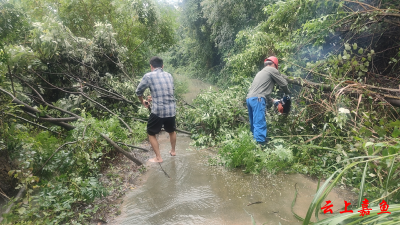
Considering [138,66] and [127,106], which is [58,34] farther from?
[138,66]

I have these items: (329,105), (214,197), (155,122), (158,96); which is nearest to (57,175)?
(155,122)

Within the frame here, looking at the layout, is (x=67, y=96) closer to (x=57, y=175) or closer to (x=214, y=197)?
(x=57, y=175)

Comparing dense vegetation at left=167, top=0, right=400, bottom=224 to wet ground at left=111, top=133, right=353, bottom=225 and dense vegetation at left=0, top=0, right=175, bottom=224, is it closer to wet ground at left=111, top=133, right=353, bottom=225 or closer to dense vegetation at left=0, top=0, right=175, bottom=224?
wet ground at left=111, top=133, right=353, bottom=225

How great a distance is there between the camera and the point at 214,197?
8.57 feet

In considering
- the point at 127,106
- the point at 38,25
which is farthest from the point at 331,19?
the point at 38,25

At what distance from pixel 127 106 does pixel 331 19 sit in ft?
17.9

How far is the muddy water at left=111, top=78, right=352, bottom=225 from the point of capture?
7.33ft

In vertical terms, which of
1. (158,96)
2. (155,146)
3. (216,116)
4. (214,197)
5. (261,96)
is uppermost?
(158,96)

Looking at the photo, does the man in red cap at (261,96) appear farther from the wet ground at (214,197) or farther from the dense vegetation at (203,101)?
the wet ground at (214,197)

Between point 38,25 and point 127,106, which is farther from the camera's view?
point 127,106

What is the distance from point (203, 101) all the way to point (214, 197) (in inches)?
130

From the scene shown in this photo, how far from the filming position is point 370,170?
86.7 inches

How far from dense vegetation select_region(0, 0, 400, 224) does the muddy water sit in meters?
0.27

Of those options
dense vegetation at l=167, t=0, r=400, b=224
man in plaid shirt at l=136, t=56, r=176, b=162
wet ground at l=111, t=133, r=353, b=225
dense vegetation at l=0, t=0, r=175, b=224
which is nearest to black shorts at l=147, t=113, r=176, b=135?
man in plaid shirt at l=136, t=56, r=176, b=162
